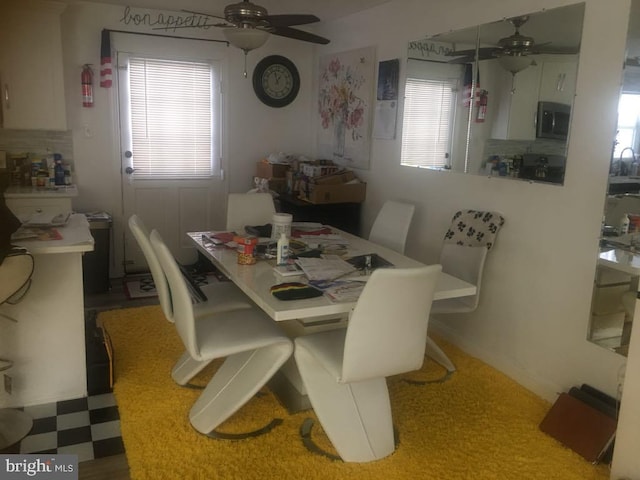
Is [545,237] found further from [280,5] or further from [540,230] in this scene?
[280,5]

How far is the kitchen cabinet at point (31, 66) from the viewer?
155 inches

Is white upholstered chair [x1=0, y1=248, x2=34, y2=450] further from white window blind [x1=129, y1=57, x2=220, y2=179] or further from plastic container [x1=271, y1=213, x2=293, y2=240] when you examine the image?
white window blind [x1=129, y1=57, x2=220, y2=179]

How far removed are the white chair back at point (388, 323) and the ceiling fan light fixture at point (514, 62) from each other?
1.57m

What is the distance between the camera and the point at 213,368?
10.1 ft

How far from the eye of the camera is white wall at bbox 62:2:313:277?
14.5ft

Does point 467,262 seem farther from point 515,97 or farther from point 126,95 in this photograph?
point 126,95

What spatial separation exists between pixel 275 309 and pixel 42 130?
3304 millimetres

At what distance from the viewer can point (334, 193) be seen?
4438 mm

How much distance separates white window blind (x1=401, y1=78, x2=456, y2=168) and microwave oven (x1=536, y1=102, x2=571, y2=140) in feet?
2.52

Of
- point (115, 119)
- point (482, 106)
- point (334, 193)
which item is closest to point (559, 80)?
point (482, 106)

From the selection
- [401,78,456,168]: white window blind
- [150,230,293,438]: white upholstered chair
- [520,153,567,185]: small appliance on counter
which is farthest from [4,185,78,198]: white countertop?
[520,153,567,185]: small appliance on counter

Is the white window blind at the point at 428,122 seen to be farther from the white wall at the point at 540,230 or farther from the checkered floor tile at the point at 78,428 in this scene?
the checkered floor tile at the point at 78,428

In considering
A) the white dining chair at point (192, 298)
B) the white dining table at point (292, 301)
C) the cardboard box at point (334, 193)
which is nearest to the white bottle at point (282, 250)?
the white dining table at point (292, 301)

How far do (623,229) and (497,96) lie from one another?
3.64 ft
